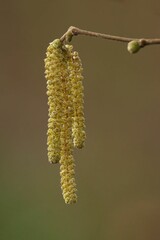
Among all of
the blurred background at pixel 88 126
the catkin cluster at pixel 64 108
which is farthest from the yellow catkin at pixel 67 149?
the blurred background at pixel 88 126

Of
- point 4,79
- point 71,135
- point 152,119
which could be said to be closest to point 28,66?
point 4,79

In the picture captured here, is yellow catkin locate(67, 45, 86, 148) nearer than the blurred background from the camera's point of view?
Yes

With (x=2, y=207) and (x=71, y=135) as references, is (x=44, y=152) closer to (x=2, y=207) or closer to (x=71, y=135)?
(x=2, y=207)

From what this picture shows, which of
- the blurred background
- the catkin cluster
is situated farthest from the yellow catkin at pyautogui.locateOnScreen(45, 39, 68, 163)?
the blurred background

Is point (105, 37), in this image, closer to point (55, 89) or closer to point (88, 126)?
point (55, 89)

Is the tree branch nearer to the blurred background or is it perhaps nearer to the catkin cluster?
the catkin cluster

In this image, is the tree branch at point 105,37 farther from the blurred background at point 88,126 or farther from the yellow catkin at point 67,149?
the blurred background at point 88,126

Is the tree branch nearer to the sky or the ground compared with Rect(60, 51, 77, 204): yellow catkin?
nearer to the sky

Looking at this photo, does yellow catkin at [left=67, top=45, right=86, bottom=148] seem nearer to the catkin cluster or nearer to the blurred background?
the catkin cluster
